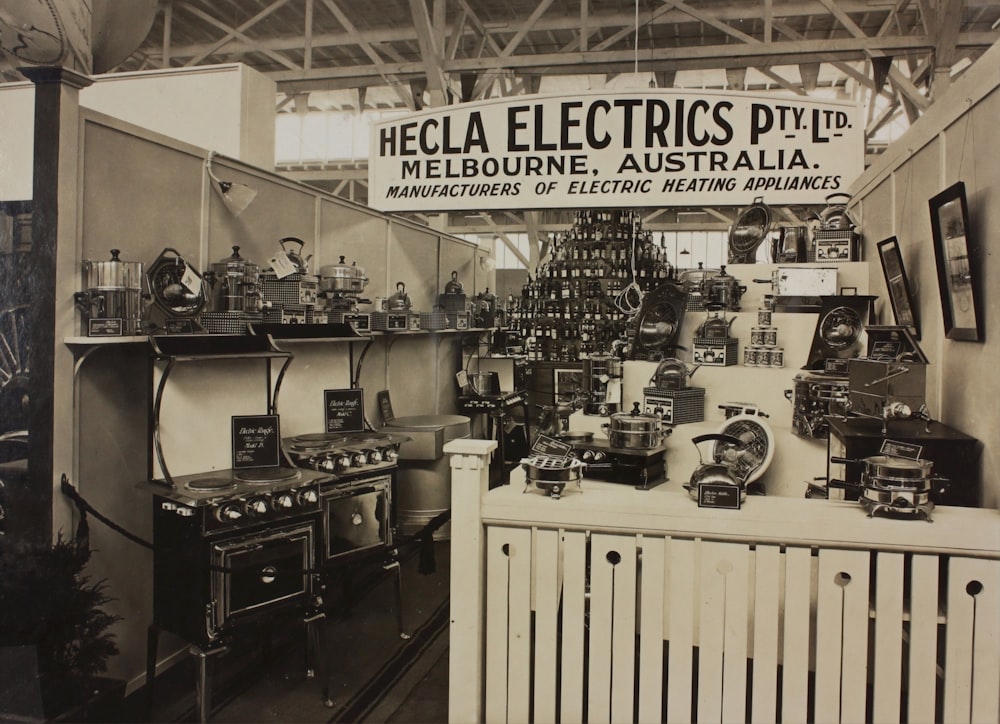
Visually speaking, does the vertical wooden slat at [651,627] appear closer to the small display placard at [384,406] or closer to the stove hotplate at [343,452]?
the stove hotplate at [343,452]

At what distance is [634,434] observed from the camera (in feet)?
11.1

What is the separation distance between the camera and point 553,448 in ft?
7.79

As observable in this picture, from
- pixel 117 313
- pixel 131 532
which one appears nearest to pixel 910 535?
pixel 117 313

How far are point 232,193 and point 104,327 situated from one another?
1.25 meters

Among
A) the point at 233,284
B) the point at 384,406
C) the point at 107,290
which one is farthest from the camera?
the point at 384,406

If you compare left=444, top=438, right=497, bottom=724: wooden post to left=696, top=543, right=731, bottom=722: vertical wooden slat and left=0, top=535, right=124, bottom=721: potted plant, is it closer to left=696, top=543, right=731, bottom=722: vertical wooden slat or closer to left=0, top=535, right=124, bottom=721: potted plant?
left=696, top=543, right=731, bottom=722: vertical wooden slat

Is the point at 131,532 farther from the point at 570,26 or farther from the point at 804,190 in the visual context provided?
the point at 570,26

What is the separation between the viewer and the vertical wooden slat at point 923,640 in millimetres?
1863

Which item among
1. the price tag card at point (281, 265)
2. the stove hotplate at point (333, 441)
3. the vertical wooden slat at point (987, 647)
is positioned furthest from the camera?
the price tag card at point (281, 265)

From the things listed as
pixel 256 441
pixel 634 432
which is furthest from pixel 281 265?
pixel 634 432

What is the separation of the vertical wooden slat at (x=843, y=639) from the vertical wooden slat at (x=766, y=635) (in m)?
0.12

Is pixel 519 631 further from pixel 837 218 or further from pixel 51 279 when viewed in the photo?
pixel 837 218

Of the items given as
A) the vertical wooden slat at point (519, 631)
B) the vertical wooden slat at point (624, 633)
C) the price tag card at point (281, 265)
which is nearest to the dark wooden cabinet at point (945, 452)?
the vertical wooden slat at point (624, 633)

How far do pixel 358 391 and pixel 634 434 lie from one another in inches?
77.3
